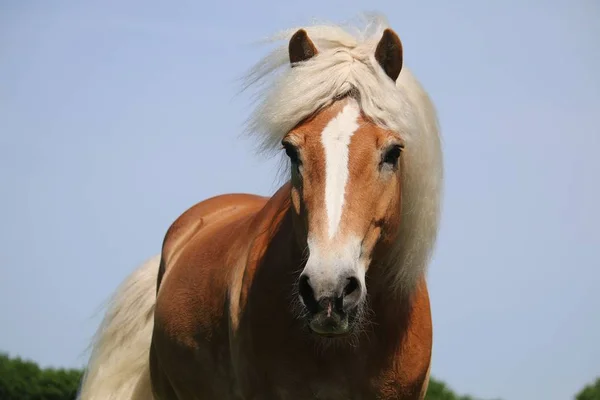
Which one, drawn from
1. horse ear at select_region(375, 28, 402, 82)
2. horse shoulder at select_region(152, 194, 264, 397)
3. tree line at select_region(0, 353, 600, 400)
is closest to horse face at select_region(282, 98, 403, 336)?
horse ear at select_region(375, 28, 402, 82)

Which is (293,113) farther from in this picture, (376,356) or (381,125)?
(376,356)

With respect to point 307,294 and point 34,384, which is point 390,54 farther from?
point 34,384

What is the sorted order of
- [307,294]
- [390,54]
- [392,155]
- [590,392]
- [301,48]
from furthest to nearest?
1. [590,392]
2. [301,48]
3. [390,54]
4. [392,155]
5. [307,294]

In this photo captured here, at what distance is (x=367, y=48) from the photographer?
191 inches

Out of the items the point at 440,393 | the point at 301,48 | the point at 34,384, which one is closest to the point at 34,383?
the point at 34,384

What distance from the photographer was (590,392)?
9047 mm

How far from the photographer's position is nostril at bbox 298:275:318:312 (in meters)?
4.08

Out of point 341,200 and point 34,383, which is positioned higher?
point 341,200

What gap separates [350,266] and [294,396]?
914mm

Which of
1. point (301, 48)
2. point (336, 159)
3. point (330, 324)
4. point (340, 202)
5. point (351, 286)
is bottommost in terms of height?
point (330, 324)

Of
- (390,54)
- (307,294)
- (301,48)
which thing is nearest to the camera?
(307,294)

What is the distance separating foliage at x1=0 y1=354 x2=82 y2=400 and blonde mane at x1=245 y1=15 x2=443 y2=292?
6.17 meters

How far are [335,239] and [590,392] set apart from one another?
565cm

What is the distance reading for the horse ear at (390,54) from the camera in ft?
15.5
